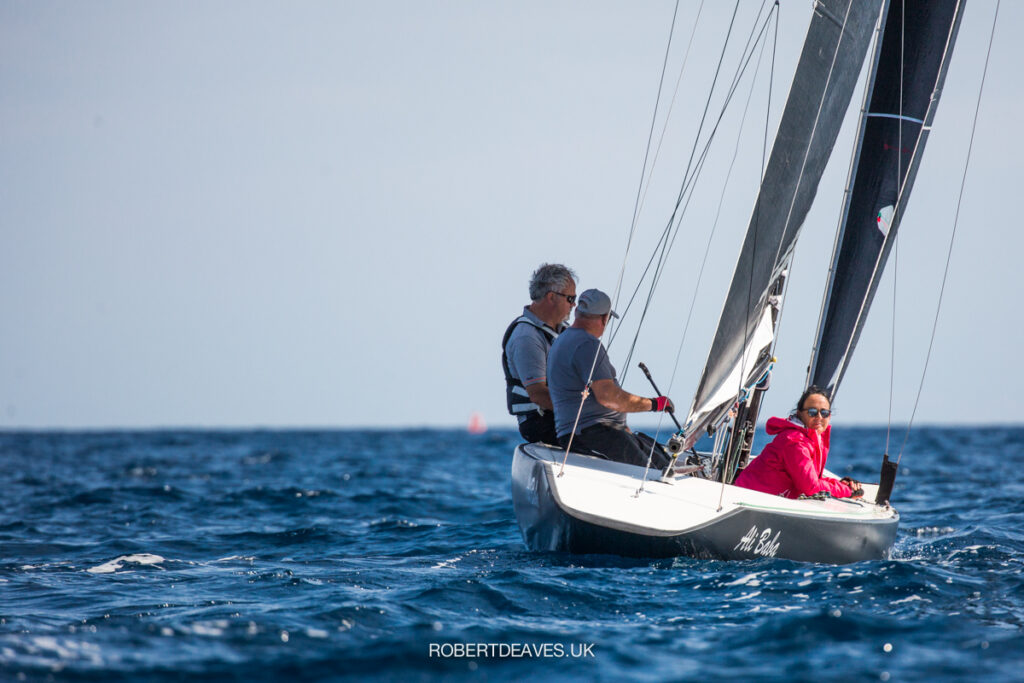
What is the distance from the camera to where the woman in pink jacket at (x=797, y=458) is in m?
5.69

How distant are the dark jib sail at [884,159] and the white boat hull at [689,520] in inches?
74.6

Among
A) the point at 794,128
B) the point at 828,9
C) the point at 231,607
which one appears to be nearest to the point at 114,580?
the point at 231,607

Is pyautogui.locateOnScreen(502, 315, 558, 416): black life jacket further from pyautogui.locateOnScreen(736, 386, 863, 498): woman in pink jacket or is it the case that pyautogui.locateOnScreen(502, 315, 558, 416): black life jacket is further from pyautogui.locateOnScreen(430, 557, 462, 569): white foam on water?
pyautogui.locateOnScreen(736, 386, 863, 498): woman in pink jacket

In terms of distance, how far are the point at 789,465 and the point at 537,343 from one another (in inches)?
66.6

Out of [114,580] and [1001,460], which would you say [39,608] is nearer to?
[114,580]

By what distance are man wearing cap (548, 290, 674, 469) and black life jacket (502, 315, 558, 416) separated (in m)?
0.44

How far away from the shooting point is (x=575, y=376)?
5.85 meters

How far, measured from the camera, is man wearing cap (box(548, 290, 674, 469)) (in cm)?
574

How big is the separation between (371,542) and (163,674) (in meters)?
4.05

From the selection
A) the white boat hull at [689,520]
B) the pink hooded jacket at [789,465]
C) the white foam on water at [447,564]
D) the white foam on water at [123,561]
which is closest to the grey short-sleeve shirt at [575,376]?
the white boat hull at [689,520]

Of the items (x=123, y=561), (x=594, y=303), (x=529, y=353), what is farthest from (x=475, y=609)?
(x=123, y=561)

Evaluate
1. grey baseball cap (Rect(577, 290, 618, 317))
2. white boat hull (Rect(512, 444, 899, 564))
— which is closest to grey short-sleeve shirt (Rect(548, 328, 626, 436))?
grey baseball cap (Rect(577, 290, 618, 317))

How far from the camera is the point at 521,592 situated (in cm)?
482

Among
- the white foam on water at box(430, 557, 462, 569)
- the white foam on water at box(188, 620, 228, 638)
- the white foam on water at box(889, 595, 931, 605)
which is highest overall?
the white foam on water at box(889, 595, 931, 605)
